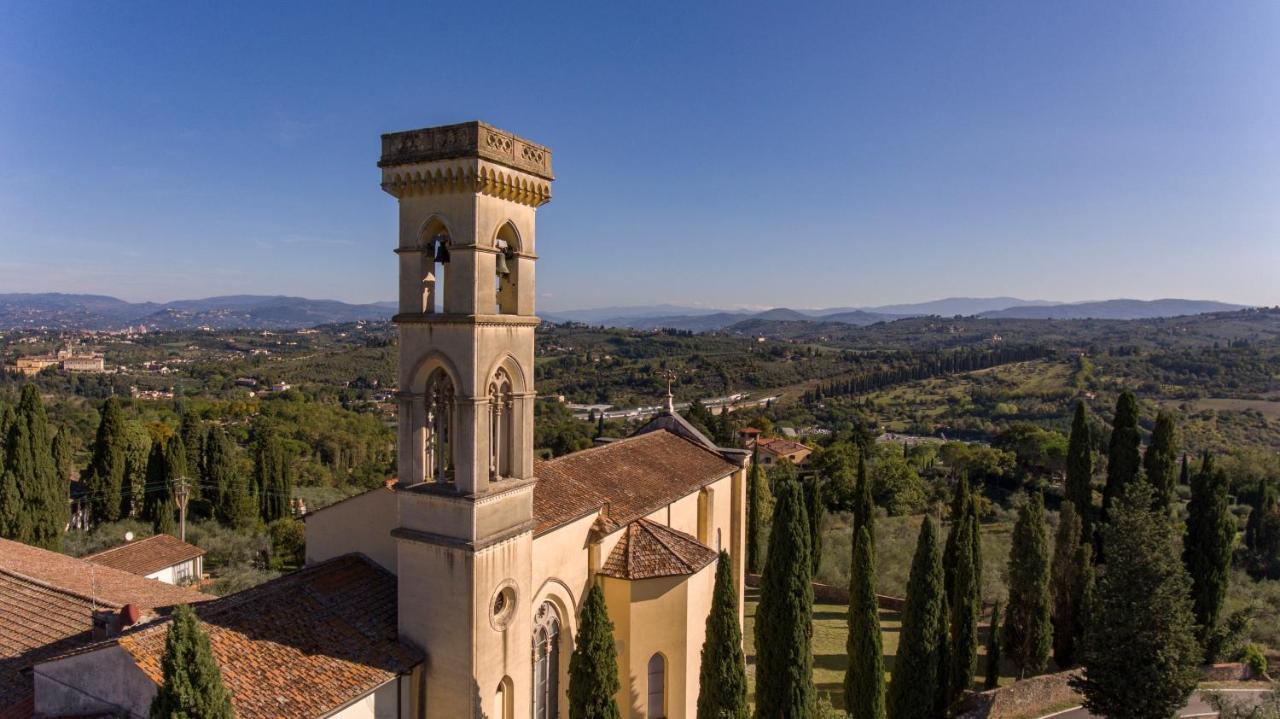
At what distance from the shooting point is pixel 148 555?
30562mm

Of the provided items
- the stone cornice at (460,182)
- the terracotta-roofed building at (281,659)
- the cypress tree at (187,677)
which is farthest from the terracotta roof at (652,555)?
the cypress tree at (187,677)

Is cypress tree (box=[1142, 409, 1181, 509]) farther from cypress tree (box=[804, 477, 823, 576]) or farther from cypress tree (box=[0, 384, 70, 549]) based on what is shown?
cypress tree (box=[0, 384, 70, 549])

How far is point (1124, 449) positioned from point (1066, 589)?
9.13 meters

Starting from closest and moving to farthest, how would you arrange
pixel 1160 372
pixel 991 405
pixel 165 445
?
pixel 165 445 → pixel 991 405 → pixel 1160 372

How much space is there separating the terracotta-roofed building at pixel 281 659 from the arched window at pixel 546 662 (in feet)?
9.89

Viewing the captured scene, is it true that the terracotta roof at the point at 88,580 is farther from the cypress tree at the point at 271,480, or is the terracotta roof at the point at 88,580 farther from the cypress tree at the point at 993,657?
the cypress tree at the point at 993,657

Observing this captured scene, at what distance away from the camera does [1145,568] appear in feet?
69.8

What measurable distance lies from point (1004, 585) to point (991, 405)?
7642 cm

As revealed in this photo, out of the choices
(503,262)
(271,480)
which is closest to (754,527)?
(503,262)

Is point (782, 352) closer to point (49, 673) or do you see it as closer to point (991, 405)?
point (991, 405)

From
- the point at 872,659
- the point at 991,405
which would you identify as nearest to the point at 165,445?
the point at 872,659

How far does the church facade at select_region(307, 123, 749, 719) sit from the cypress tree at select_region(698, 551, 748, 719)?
1.33 metres

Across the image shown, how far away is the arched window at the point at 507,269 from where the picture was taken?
45.5 feet

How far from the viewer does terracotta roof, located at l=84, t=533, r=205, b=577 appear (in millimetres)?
29344
